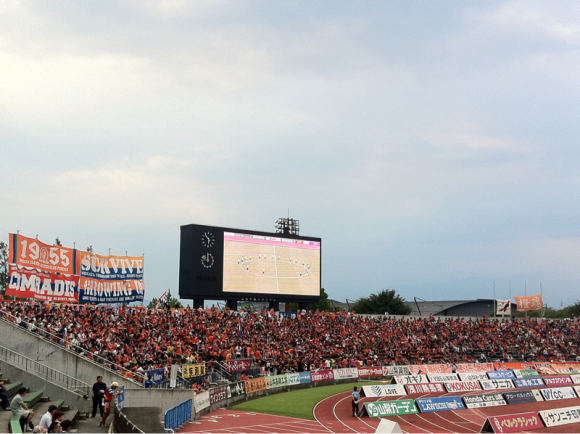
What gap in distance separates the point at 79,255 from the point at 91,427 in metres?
17.7

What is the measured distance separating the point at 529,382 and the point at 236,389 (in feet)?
76.1

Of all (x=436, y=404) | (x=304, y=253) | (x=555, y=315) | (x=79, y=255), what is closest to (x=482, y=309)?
(x=555, y=315)

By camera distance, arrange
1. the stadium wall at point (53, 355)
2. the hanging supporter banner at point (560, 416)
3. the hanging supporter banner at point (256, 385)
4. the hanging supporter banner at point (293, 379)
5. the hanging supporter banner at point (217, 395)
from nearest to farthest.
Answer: the stadium wall at point (53, 355)
the hanging supporter banner at point (560, 416)
the hanging supporter banner at point (217, 395)
the hanging supporter banner at point (256, 385)
the hanging supporter banner at point (293, 379)

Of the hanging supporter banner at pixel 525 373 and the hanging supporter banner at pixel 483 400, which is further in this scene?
the hanging supporter banner at pixel 525 373

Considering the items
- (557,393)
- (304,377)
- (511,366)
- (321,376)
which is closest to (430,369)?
(321,376)

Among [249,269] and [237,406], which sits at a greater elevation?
[249,269]

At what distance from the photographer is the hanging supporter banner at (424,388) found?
Answer: 1508 inches

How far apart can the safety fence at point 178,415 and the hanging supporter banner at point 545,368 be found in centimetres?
3630

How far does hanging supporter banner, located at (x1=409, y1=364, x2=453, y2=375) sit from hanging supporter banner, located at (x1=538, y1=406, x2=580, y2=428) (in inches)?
718

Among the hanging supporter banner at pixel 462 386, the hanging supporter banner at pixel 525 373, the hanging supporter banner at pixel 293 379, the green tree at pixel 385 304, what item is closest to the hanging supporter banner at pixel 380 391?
the hanging supporter banner at pixel 462 386

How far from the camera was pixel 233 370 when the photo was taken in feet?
120

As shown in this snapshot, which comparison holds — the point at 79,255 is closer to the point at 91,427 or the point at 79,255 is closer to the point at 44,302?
the point at 44,302

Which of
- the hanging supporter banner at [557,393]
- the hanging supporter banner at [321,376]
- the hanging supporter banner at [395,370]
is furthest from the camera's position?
the hanging supporter banner at [395,370]

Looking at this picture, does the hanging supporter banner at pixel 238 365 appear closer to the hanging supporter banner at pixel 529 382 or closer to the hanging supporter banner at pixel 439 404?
the hanging supporter banner at pixel 439 404
